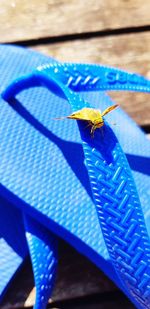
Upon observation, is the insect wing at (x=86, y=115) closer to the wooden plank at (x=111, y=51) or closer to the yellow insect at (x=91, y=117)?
the yellow insect at (x=91, y=117)

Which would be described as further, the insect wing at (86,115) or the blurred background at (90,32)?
the blurred background at (90,32)

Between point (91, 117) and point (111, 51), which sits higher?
point (111, 51)

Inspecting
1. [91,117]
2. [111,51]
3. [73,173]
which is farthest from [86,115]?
[111,51]

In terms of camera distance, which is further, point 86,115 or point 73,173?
point 73,173

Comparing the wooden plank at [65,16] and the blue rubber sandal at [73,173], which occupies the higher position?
the wooden plank at [65,16]

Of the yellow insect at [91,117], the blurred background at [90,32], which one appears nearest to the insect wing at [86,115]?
the yellow insect at [91,117]

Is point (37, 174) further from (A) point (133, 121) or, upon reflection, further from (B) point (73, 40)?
(B) point (73, 40)

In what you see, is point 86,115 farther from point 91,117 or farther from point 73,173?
point 73,173

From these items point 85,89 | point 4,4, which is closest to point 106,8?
point 4,4
